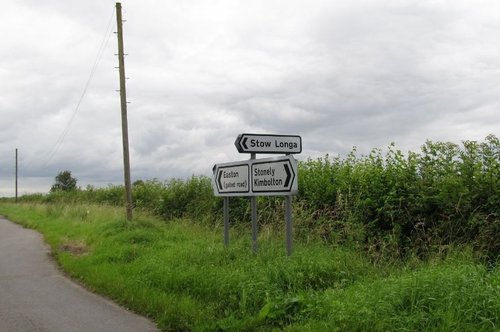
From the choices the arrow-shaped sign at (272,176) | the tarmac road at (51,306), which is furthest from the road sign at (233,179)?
the tarmac road at (51,306)

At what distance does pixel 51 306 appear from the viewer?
7.75 meters

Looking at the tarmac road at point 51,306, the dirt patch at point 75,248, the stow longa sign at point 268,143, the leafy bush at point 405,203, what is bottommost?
the tarmac road at point 51,306

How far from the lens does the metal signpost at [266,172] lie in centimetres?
829

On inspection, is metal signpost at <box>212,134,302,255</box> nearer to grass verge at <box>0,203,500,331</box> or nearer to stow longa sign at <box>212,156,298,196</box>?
stow longa sign at <box>212,156,298,196</box>

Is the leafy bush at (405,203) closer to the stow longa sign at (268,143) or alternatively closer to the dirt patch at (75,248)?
the stow longa sign at (268,143)

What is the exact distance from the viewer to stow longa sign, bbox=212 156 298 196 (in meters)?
8.24

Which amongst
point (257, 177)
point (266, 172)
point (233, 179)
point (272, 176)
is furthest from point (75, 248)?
point (272, 176)

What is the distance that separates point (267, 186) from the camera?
8.80 m

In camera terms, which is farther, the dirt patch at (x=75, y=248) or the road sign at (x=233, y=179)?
the dirt patch at (x=75, y=248)

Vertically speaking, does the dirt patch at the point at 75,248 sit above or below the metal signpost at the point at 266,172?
below

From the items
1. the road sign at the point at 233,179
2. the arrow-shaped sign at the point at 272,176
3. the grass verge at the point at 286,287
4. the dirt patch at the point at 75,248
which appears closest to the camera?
the grass verge at the point at 286,287

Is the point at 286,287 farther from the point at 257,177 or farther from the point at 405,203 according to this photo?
the point at 405,203

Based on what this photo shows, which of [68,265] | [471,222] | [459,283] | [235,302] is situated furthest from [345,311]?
[68,265]

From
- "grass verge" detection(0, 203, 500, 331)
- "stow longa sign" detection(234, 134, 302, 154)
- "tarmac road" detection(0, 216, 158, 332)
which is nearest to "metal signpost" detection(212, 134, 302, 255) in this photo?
"stow longa sign" detection(234, 134, 302, 154)
